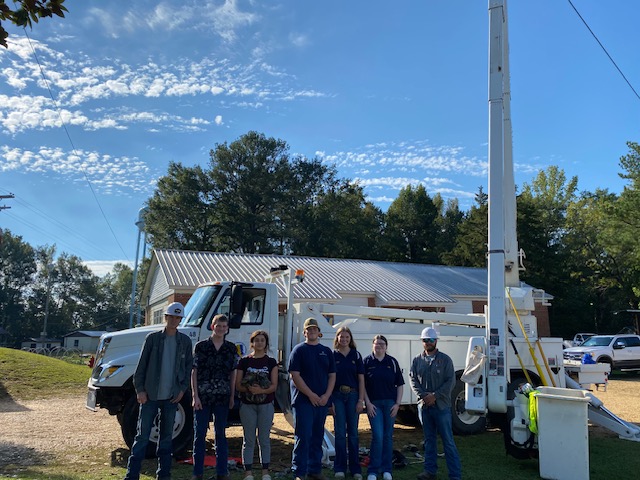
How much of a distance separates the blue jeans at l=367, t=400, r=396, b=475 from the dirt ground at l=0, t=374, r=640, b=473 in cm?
146

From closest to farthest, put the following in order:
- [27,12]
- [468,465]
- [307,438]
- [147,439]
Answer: [27,12] → [147,439] → [307,438] → [468,465]

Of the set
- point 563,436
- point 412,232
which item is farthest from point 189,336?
point 412,232

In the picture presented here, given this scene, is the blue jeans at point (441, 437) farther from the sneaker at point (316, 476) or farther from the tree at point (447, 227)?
the tree at point (447, 227)

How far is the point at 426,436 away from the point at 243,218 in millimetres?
42482

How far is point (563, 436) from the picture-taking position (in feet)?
21.8

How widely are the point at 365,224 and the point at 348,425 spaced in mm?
46317

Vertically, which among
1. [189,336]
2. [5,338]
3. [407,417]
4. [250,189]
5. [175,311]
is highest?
[250,189]

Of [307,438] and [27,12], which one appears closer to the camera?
[27,12]

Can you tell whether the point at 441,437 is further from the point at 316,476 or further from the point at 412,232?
the point at 412,232

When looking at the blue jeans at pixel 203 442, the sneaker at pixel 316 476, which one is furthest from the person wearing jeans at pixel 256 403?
the sneaker at pixel 316 476


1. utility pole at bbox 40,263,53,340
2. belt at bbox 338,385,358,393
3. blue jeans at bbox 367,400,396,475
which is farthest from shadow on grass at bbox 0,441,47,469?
utility pole at bbox 40,263,53,340

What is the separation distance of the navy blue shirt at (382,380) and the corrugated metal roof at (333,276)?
1624cm

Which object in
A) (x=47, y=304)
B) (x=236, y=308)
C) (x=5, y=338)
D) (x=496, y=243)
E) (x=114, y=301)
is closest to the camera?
(x=236, y=308)

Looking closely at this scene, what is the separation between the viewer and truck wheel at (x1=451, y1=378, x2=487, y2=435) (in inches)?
383
